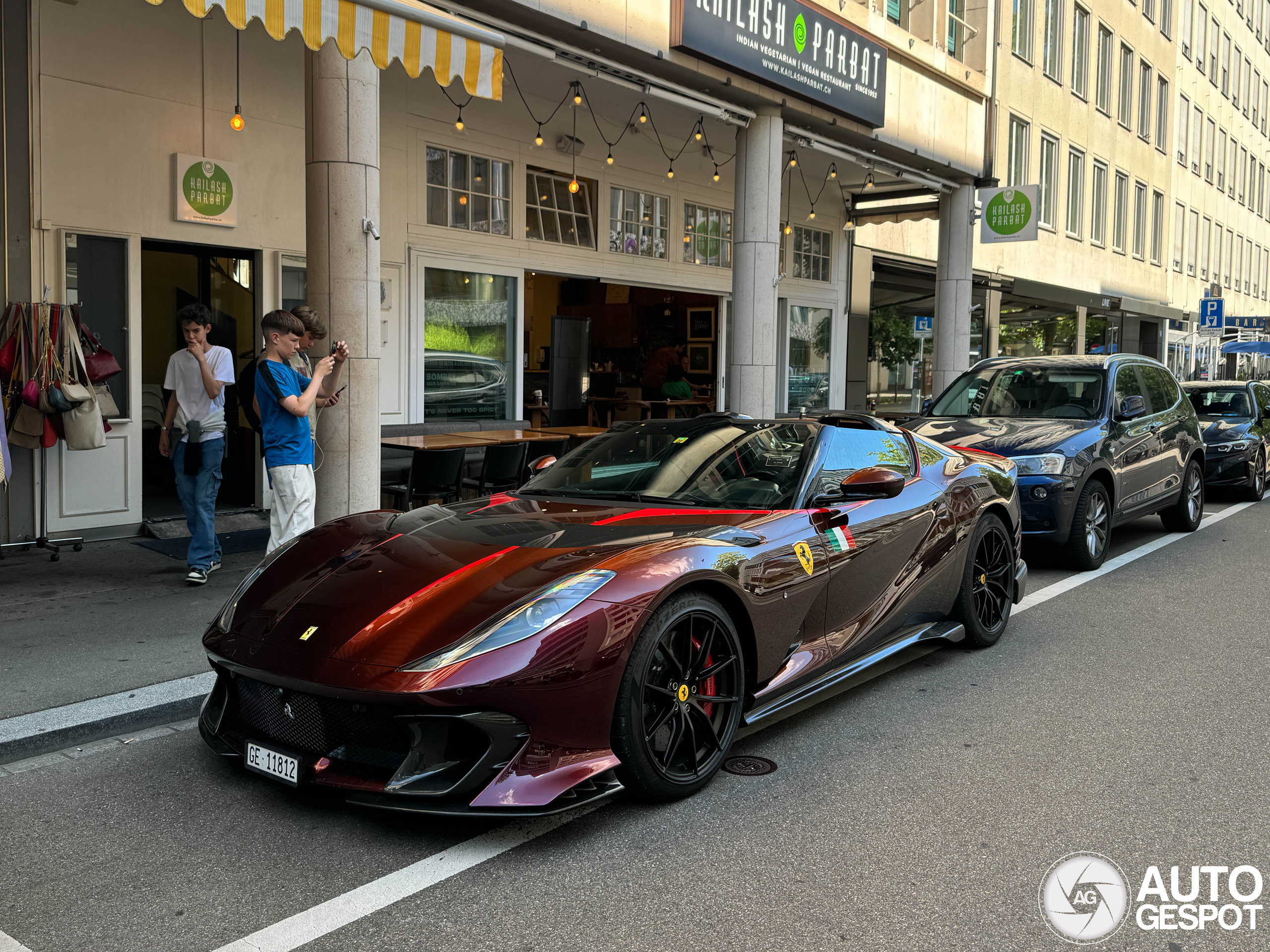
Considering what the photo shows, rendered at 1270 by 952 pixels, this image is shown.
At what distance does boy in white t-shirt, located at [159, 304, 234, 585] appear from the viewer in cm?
725

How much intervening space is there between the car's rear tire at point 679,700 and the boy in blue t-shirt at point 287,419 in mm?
3286

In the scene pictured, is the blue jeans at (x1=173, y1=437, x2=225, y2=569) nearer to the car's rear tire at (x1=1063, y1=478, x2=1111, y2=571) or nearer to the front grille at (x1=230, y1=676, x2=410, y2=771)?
the front grille at (x1=230, y1=676, x2=410, y2=771)

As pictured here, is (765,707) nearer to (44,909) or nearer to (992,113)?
(44,909)

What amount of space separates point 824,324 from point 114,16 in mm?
13052

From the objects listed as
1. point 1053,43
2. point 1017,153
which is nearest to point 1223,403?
point 1017,153

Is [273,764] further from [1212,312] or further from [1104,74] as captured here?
[1212,312]

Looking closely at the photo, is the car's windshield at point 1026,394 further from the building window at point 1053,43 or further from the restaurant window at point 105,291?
the building window at point 1053,43

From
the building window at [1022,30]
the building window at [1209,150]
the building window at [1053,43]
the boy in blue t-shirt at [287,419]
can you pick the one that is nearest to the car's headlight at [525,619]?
the boy in blue t-shirt at [287,419]

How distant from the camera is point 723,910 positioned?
307cm

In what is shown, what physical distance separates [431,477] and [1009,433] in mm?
4827

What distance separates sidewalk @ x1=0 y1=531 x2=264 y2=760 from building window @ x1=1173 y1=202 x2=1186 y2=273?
118 ft

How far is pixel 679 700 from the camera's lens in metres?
3.85

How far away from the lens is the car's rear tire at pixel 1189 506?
34.5 feet

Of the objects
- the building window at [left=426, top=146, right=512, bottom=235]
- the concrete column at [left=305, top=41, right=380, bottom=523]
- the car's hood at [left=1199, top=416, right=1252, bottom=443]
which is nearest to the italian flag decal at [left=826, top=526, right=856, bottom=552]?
the concrete column at [left=305, top=41, right=380, bottom=523]
